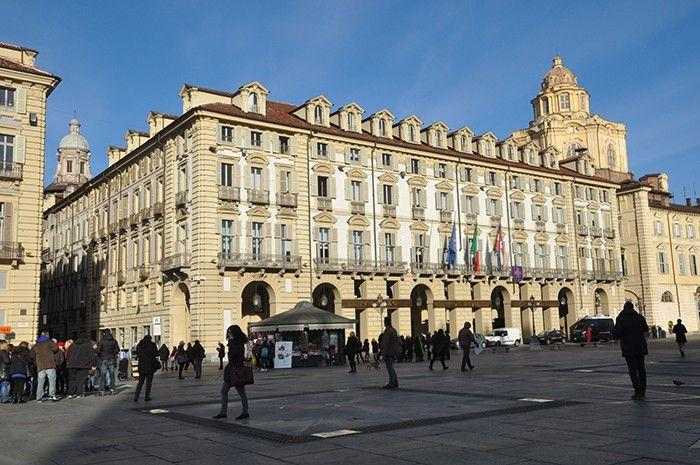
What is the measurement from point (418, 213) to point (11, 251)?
99.7 feet

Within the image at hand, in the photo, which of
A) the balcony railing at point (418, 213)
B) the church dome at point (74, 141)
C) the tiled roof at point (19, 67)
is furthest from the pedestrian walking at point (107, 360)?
the church dome at point (74, 141)

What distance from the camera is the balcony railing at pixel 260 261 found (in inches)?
1780

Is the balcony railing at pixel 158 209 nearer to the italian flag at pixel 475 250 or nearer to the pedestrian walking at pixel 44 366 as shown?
the italian flag at pixel 475 250

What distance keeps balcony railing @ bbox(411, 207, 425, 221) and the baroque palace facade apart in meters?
0.18

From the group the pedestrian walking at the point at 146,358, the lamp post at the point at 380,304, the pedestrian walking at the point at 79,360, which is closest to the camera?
the pedestrian walking at the point at 146,358

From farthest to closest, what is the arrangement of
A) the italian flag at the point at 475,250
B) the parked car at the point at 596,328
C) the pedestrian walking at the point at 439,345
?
the parked car at the point at 596,328 < the italian flag at the point at 475,250 < the pedestrian walking at the point at 439,345

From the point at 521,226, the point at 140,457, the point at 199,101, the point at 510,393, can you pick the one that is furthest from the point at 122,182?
the point at 140,457

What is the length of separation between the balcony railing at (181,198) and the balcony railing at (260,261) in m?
4.80

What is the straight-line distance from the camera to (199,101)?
48.9m

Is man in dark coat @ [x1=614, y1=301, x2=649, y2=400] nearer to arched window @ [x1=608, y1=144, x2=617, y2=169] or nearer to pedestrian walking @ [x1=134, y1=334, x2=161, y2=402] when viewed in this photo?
pedestrian walking @ [x1=134, y1=334, x2=161, y2=402]

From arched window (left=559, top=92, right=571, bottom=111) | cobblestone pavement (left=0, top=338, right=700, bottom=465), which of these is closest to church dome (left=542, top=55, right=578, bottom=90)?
arched window (left=559, top=92, right=571, bottom=111)

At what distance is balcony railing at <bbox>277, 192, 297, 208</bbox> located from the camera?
4856cm

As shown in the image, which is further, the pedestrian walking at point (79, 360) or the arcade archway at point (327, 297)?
the arcade archway at point (327, 297)

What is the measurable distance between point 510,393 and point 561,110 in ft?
265
